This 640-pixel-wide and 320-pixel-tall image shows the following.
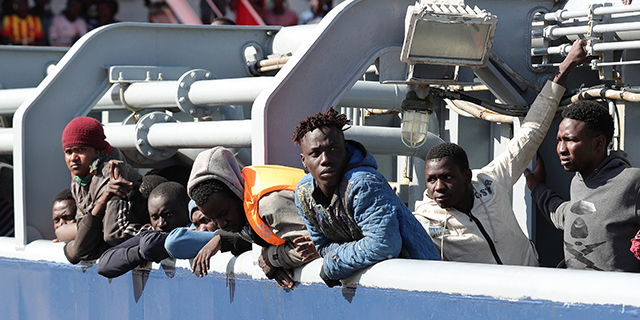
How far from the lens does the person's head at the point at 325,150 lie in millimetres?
2805

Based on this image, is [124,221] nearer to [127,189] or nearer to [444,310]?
[127,189]

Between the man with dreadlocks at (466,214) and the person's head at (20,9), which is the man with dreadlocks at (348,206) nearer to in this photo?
the man with dreadlocks at (466,214)

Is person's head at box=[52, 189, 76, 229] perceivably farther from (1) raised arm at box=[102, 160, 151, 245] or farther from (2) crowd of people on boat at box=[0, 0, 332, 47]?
(2) crowd of people on boat at box=[0, 0, 332, 47]

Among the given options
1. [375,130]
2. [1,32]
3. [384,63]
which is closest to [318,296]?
[384,63]

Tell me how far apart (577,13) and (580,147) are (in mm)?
1254

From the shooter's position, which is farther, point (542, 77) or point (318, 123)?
point (542, 77)

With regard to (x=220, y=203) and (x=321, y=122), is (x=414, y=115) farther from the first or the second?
(x=321, y=122)

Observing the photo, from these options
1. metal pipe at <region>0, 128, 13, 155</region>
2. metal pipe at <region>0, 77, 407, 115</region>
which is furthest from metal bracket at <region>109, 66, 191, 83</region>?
metal pipe at <region>0, 128, 13, 155</region>

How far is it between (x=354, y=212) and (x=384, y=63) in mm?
1305

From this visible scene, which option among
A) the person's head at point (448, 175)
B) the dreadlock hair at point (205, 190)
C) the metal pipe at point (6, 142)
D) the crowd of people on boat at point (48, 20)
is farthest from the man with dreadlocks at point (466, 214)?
the crowd of people on boat at point (48, 20)

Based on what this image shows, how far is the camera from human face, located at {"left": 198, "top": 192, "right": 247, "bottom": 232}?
332cm

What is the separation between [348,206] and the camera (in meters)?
2.81

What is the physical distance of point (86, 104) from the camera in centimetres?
509

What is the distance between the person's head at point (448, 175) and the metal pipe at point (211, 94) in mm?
1175
